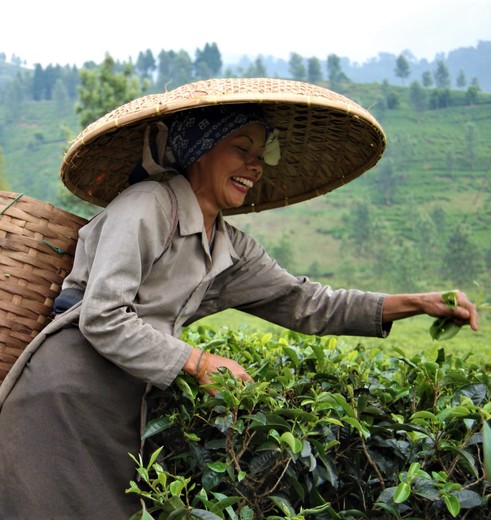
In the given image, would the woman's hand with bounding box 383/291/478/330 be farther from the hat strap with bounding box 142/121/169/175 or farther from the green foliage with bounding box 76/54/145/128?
the green foliage with bounding box 76/54/145/128

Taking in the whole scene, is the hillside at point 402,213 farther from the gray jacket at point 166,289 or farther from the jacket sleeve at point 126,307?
the jacket sleeve at point 126,307

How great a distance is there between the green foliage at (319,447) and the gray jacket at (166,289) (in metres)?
0.14

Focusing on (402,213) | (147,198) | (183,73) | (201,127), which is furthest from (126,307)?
(183,73)

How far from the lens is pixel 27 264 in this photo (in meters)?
2.15

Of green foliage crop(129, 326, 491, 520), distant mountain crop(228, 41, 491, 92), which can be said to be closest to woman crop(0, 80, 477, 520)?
green foliage crop(129, 326, 491, 520)

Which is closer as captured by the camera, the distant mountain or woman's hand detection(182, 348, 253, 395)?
woman's hand detection(182, 348, 253, 395)

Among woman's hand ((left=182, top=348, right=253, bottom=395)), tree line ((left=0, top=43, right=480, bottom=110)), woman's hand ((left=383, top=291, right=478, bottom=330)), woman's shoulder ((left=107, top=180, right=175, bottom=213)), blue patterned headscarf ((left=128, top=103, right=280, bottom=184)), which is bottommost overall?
tree line ((left=0, top=43, right=480, bottom=110))

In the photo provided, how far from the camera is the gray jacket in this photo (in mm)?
1855

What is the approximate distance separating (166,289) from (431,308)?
0.68 metres

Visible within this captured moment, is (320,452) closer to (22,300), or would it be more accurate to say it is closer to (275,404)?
(275,404)

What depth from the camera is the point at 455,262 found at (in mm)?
23328

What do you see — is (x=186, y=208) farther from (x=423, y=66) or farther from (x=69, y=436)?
(x=423, y=66)

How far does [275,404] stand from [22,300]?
0.71m

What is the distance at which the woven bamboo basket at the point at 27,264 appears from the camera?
6.92ft
